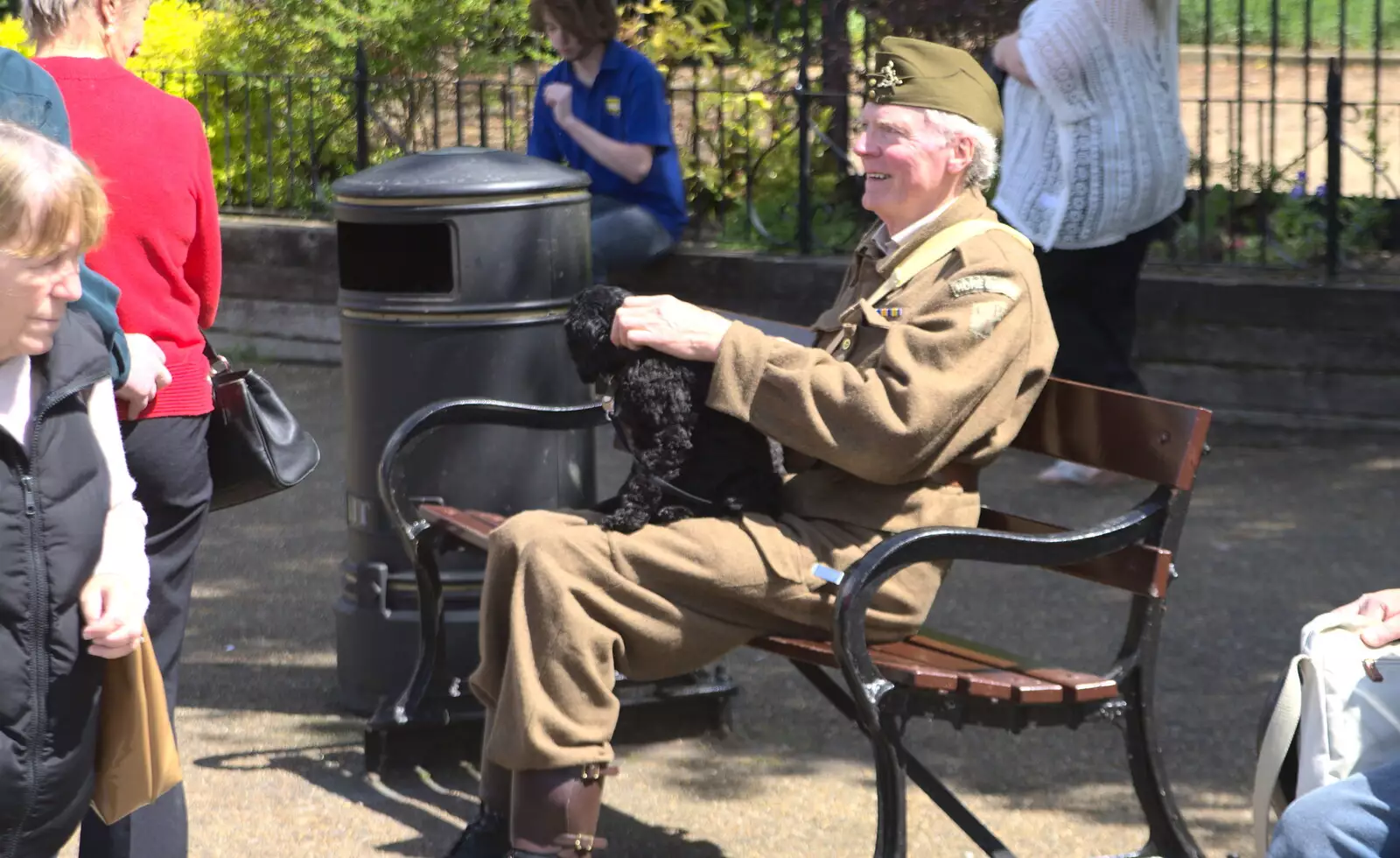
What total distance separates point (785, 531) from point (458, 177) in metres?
1.23

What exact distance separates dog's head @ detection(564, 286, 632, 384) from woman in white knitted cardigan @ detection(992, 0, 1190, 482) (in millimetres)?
2799

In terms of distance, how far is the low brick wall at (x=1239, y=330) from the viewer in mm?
6770

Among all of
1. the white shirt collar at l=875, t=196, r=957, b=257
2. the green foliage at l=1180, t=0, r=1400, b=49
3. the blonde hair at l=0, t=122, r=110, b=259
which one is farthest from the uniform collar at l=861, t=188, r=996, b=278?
the green foliage at l=1180, t=0, r=1400, b=49

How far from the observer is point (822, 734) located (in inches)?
172

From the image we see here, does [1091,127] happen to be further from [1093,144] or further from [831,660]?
[831,660]

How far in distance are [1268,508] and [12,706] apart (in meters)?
4.52

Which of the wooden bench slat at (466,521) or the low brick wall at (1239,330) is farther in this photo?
the low brick wall at (1239,330)

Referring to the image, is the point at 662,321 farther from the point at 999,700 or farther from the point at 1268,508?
the point at 1268,508

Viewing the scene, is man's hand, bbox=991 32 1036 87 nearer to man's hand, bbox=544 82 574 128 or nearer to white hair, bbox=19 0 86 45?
man's hand, bbox=544 82 574 128

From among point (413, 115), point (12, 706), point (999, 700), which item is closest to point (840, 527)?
point (999, 700)

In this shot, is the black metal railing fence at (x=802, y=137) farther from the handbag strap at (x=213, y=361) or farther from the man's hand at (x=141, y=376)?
the man's hand at (x=141, y=376)

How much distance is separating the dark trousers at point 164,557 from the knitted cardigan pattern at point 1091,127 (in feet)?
11.1

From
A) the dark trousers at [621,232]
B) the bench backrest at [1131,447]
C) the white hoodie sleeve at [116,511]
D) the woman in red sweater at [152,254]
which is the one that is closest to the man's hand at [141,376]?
the woman in red sweater at [152,254]

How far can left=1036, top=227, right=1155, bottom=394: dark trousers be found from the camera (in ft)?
20.2
